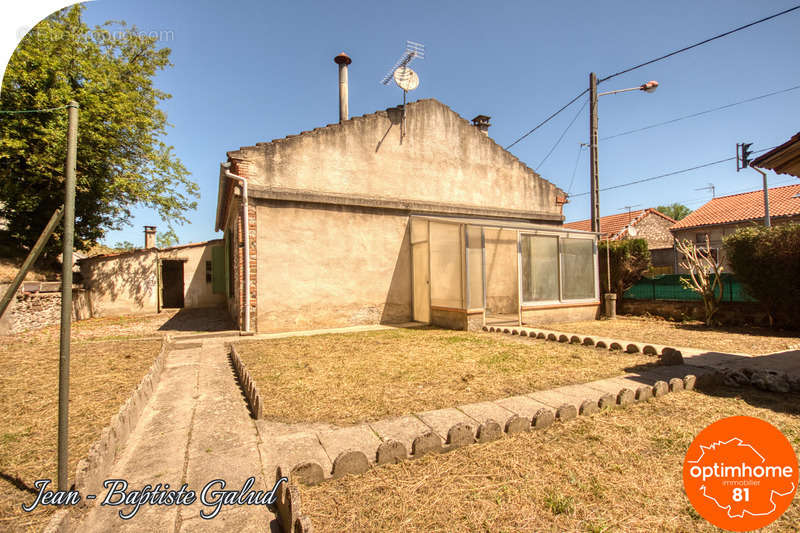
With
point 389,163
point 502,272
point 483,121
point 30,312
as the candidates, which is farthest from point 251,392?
point 483,121

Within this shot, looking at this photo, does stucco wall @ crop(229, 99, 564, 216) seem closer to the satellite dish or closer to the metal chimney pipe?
the satellite dish

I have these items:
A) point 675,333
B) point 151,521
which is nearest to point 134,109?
point 151,521

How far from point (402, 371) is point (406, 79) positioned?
9.52 meters

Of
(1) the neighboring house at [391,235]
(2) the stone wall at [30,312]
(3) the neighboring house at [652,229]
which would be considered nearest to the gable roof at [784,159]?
(1) the neighboring house at [391,235]

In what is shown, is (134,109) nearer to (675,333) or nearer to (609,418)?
(609,418)

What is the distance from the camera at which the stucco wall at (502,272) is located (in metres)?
12.3

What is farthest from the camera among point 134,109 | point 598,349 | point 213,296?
point 213,296

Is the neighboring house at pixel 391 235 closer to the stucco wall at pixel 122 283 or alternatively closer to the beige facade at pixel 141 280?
the beige facade at pixel 141 280

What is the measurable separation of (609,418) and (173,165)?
18.8 m

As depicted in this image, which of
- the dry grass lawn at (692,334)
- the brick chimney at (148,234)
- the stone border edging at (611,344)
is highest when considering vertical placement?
the brick chimney at (148,234)

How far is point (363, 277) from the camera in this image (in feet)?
35.3

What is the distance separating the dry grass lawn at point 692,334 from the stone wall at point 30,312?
1499 cm

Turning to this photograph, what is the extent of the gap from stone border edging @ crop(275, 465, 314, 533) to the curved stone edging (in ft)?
4.06

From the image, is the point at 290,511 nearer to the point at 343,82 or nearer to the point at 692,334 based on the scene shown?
the point at 692,334
